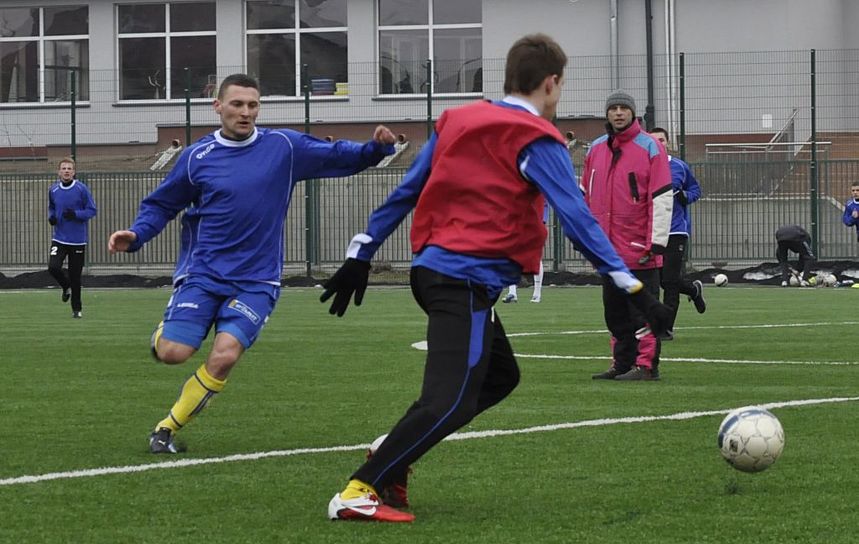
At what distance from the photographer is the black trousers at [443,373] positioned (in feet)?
19.2

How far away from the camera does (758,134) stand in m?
31.4

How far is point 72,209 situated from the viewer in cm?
2067

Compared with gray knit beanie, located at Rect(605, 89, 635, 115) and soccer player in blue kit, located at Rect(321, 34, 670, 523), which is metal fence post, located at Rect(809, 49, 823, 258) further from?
soccer player in blue kit, located at Rect(321, 34, 670, 523)

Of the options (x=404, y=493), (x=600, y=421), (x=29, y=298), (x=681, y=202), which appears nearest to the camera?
(x=404, y=493)

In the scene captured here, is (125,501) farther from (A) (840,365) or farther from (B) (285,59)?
(B) (285,59)

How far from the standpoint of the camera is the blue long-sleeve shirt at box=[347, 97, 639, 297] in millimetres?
5820

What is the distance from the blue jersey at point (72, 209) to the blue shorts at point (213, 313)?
1295 centimetres

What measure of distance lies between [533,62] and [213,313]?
104 inches

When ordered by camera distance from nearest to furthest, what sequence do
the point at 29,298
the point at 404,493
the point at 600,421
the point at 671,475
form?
the point at 404,493, the point at 671,475, the point at 600,421, the point at 29,298

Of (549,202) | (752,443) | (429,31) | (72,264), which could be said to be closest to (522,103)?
(549,202)

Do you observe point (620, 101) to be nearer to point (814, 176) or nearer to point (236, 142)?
point (236, 142)

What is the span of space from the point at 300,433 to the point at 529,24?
2994 centimetres

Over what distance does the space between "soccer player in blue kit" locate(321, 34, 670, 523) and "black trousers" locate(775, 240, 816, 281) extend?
21.9 m

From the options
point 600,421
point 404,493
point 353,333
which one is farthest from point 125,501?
point 353,333
